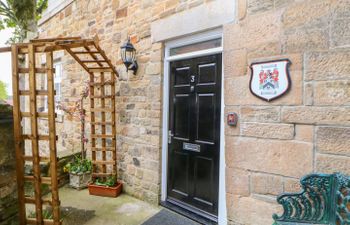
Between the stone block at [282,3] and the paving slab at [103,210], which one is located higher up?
the stone block at [282,3]

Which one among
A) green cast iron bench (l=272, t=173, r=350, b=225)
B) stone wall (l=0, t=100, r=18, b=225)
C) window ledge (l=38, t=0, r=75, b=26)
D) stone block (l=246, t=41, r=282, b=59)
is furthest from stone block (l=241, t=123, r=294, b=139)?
window ledge (l=38, t=0, r=75, b=26)

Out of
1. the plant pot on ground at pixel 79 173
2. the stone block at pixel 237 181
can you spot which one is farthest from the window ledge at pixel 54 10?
the stone block at pixel 237 181

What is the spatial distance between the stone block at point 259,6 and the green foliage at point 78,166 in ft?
12.3

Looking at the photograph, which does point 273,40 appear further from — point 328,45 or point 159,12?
point 159,12

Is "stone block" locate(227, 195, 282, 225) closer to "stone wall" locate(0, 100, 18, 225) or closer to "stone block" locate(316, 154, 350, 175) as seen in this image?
"stone block" locate(316, 154, 350, 175)

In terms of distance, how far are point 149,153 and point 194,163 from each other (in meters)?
0.77

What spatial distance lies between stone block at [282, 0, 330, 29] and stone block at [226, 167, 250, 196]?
1496 millimetres

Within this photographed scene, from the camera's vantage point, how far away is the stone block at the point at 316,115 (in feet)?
5.87

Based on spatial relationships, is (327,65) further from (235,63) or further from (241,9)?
(241,9)

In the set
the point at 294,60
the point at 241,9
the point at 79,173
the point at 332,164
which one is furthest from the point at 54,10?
the point at 332,164

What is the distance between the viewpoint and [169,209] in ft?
10.6

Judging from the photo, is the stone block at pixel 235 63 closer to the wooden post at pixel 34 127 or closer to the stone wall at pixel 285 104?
the stone wall at pixel 285 104

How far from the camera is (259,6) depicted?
2197 mm

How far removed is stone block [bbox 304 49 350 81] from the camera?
5.82 feet
